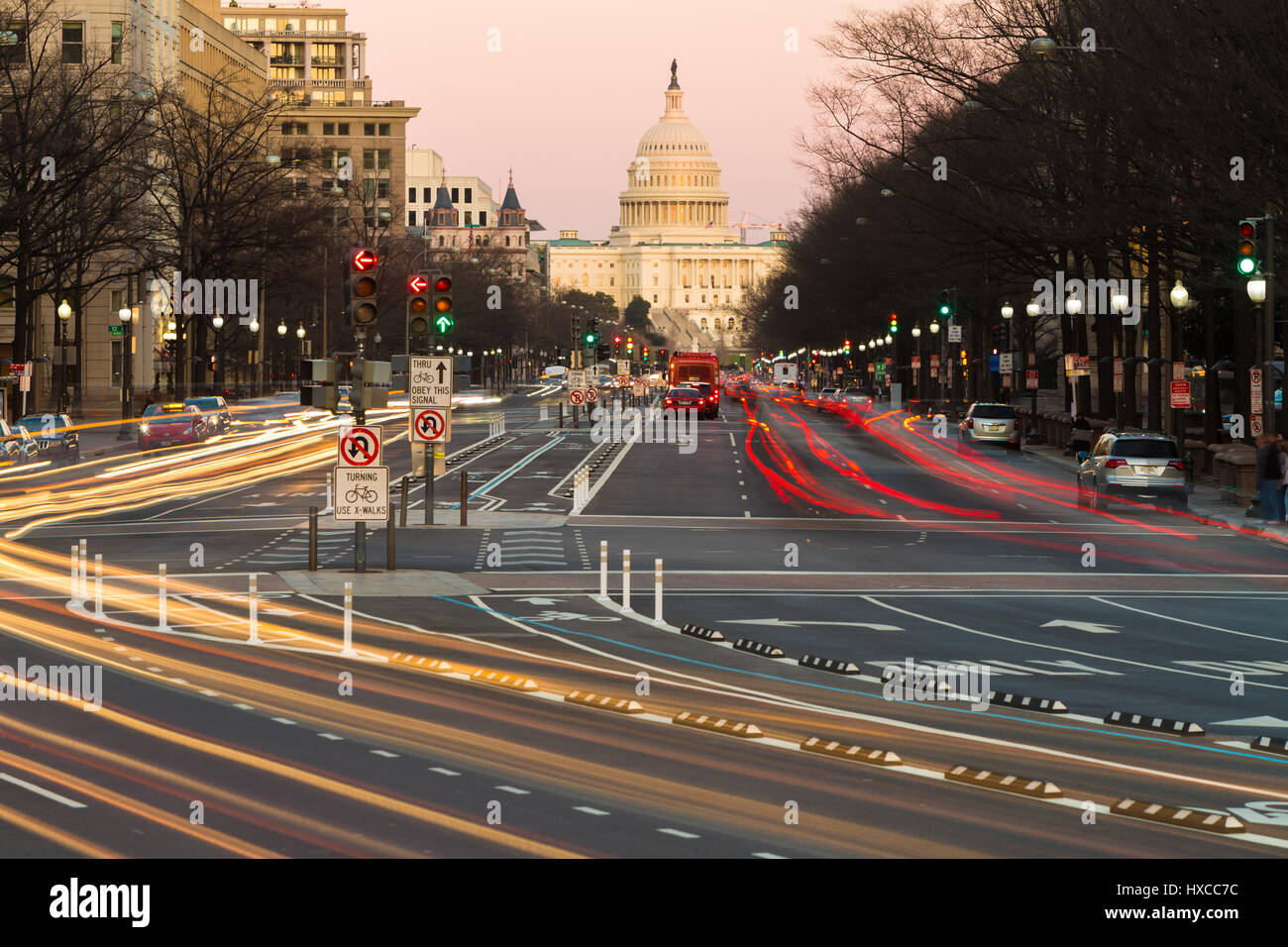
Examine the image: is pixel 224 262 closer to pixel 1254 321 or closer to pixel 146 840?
pixel 1254 321

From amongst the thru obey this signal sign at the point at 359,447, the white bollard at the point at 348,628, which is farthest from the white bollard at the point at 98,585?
the thru obey this signal sign at the point at 359,447

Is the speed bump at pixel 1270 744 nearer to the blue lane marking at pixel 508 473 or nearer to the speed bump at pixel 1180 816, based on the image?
the speed bump at pixel 1180 816

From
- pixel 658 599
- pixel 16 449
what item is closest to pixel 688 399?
pixel 16 449

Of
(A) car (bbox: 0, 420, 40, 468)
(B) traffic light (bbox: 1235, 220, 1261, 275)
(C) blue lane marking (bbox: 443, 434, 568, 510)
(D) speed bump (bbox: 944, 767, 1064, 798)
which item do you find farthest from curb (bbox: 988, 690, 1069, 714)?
(A) car (bbox: 0, 420, 40, 468)

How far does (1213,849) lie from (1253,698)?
6498 millimetres

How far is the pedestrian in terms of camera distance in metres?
36.8

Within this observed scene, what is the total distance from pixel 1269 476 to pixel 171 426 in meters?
39.7

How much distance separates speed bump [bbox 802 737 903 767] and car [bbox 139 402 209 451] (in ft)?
169

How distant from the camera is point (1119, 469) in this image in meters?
42.0

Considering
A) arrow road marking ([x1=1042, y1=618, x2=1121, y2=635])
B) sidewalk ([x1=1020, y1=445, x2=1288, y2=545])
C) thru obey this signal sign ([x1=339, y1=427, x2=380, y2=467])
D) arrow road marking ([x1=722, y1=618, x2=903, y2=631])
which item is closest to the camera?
arrow road marking ([x1=1042, y1=618, x2=1121, y2=635])

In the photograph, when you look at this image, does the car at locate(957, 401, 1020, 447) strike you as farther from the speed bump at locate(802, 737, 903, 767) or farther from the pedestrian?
the speed bump at locate(802, 737, 903, 767)

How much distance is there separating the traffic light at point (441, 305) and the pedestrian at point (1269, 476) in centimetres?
1566

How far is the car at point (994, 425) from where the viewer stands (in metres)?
Answer: 69.4
